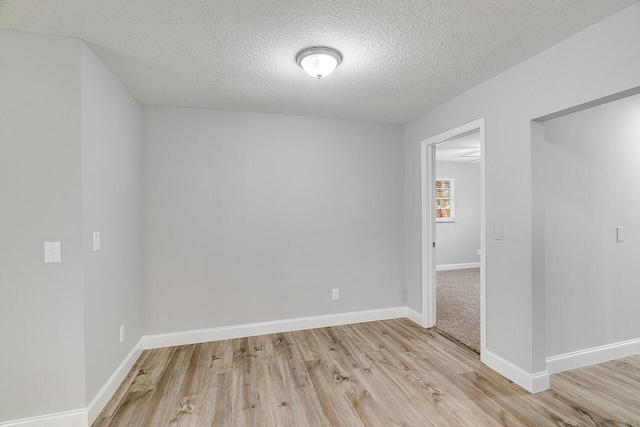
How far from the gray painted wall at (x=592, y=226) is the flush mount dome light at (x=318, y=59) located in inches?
71.0

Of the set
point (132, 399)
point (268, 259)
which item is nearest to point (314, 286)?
point (268, 259)

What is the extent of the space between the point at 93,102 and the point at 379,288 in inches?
132

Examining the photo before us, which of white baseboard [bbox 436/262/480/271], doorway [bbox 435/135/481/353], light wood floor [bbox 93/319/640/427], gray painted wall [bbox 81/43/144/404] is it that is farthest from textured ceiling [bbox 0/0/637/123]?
white baseboard [bbox 436/262/480/271]

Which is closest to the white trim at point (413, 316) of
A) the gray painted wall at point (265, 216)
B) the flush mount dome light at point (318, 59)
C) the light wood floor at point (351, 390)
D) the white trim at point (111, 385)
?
A: the gray painted wall at point (265, 216)

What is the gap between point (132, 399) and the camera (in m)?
2.11

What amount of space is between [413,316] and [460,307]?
2.99ft

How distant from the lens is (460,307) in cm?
402

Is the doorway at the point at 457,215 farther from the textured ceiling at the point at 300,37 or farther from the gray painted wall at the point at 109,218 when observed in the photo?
the gray painted wall at the point at 109,218

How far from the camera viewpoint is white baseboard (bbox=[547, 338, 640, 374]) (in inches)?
93.0

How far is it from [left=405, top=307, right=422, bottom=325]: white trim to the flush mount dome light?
2913 mm

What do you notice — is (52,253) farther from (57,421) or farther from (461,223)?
(461,223)

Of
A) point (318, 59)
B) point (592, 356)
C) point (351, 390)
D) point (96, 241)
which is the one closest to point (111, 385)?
point (96, 241)

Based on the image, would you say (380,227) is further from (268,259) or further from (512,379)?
(512,379)

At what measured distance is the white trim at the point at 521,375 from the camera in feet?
6.95
